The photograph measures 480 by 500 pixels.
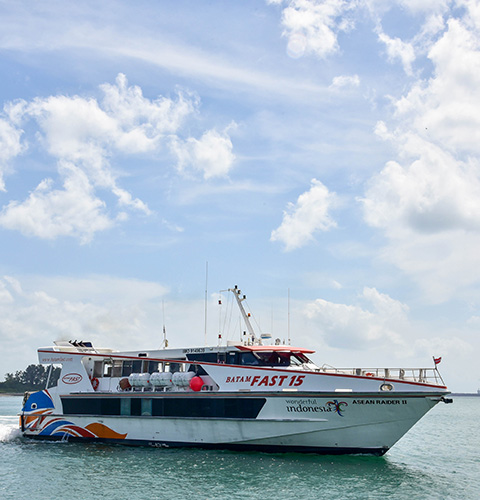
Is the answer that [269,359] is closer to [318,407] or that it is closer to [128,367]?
[318,407]

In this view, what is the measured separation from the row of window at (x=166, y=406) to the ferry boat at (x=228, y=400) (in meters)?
0.04

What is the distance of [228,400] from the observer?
22391 millimetres

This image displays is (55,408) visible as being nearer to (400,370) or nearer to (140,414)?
(140,414)

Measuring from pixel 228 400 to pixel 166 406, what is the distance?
2.95 metres

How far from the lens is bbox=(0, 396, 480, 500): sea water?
17344 millimetres

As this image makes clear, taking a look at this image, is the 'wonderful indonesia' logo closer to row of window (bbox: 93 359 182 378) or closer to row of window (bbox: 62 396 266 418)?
row of window (bbox: 62 396 266 418)

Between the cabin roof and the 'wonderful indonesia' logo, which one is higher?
the cabin roof

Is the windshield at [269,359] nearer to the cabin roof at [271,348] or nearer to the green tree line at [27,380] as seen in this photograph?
the cabin roof at [271,348]

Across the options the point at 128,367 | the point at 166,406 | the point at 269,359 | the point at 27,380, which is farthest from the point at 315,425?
the point at 27,380

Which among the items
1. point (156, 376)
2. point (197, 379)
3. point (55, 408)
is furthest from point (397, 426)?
point (55, 408)

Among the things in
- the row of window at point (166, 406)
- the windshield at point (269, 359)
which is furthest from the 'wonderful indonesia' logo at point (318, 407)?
the windshield at point (269, 359)

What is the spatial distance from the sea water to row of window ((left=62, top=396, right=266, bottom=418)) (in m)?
1.43

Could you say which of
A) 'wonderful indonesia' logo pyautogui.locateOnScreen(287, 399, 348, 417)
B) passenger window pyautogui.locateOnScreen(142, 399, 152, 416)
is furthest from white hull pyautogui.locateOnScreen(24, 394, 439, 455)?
passenger window pyautogui.locateOnScreen(142, 399, 152, 416)

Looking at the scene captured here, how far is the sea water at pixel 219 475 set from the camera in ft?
56.9
